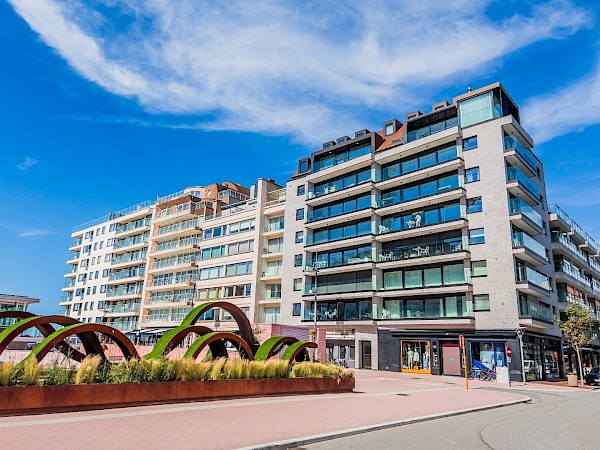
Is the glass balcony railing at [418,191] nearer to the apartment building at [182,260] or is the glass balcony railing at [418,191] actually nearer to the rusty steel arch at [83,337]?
the apartment building at [182,260]

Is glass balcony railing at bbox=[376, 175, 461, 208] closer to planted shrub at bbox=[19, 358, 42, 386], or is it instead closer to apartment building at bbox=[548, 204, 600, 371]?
apartment building at bbox=[548, 204, 600, 371]

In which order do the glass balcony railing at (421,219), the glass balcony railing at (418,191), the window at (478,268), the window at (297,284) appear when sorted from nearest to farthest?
the window at (478,268), the glass balcony railing at (421,219), the glass balcony railing at (418,191), the window at (297,284)

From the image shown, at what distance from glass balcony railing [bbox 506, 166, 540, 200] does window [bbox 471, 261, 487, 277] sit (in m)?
7.03

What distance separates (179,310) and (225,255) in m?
10.5

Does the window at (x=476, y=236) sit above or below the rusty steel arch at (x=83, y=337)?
above

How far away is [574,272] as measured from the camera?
4922 cm

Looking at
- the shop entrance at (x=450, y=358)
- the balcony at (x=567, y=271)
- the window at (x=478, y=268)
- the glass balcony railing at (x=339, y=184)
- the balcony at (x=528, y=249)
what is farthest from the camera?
the glass balcony railing at (x=339, y=184)

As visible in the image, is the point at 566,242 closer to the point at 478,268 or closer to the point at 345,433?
the point at 478,268

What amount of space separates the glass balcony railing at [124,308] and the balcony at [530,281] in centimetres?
5013

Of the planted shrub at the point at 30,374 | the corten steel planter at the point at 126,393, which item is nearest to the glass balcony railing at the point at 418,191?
the corten steel planter at the point at 126,393

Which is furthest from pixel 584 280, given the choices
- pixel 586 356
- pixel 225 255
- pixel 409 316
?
pixel 225 255

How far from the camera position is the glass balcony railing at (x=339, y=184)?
4852cm

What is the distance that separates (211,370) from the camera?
14836mm

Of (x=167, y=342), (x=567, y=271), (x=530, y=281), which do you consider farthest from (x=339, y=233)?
(x=167, y=342)
